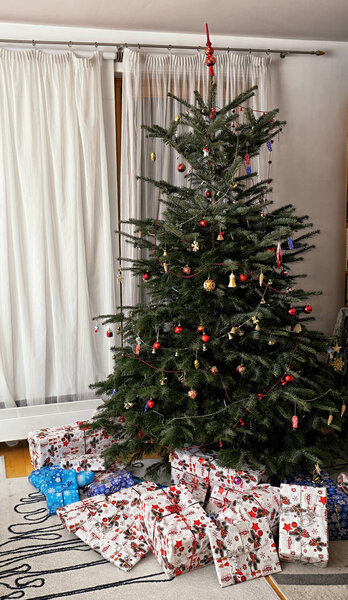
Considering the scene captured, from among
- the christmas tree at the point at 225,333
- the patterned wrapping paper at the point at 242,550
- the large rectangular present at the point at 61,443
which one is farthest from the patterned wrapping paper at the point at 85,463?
the patterned wrapping paper at the point at 242,550

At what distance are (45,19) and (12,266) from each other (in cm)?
142

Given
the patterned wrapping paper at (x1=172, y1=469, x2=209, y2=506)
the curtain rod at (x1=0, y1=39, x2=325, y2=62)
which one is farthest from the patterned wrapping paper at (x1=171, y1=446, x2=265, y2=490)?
the curtain rod at (x1=0, y1=39, x2=325, y2=62)

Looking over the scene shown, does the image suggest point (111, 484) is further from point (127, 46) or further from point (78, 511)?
point (127, 46)

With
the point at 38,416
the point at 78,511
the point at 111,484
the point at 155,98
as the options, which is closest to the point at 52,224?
the point at 155,98

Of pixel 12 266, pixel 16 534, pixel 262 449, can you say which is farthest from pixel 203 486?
pixel 12 266

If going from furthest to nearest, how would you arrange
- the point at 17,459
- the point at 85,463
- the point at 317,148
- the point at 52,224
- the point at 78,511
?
the point at 317,148 → the point at 52,224 → the point at 17,459 → the point at 85,463 → the point at 78,511

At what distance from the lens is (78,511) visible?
2.37 meters

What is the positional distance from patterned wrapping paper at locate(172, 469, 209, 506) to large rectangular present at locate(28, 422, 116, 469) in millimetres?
513

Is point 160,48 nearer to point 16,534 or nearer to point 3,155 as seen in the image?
point 3,155

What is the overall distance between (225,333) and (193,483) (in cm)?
68

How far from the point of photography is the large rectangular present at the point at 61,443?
2848mm

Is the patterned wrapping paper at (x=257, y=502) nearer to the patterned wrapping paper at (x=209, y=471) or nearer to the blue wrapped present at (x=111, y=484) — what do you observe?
the patterned wrapping paper at (x=209, y=471)

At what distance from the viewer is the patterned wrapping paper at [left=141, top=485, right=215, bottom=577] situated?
2027 mm

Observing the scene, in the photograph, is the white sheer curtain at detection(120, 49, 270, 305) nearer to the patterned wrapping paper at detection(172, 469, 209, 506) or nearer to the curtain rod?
the curtain rod
